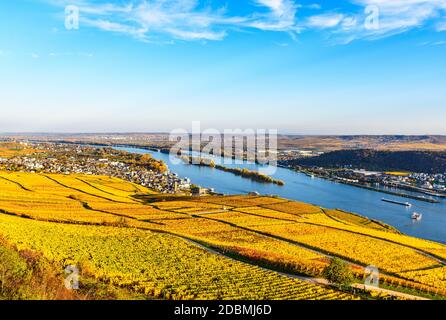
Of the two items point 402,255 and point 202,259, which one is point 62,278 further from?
point 402,255

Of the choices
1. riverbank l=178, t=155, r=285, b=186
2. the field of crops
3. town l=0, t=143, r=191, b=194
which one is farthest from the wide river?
the field of crops

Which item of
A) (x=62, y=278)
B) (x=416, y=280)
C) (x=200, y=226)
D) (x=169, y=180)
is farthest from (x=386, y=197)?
(x=62, y=278)

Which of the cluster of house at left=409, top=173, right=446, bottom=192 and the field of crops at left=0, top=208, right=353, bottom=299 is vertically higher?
the field of crops at left=0, top=208, right=353, bottom=299

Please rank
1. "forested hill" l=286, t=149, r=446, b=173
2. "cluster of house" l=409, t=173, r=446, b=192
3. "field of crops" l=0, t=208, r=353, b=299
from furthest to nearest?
"forested hill" l=286, t=149, r=446, b=173 → "cluster of house" l=409, t=173, r=446, b=192 → "field of crops" l=0, t=208, r=353, b=299

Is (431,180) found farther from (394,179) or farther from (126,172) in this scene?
(126,172)

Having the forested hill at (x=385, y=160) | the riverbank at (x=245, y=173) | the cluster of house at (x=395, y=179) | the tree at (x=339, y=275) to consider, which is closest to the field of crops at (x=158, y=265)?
the tree at (x=339, y=275)

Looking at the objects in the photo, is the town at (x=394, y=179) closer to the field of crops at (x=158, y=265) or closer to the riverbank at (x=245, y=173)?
the riverbank at (x=245, y=173)

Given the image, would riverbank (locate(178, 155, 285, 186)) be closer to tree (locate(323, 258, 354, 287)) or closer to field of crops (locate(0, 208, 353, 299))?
field of crops (locate(0, 208, 353, 299))
